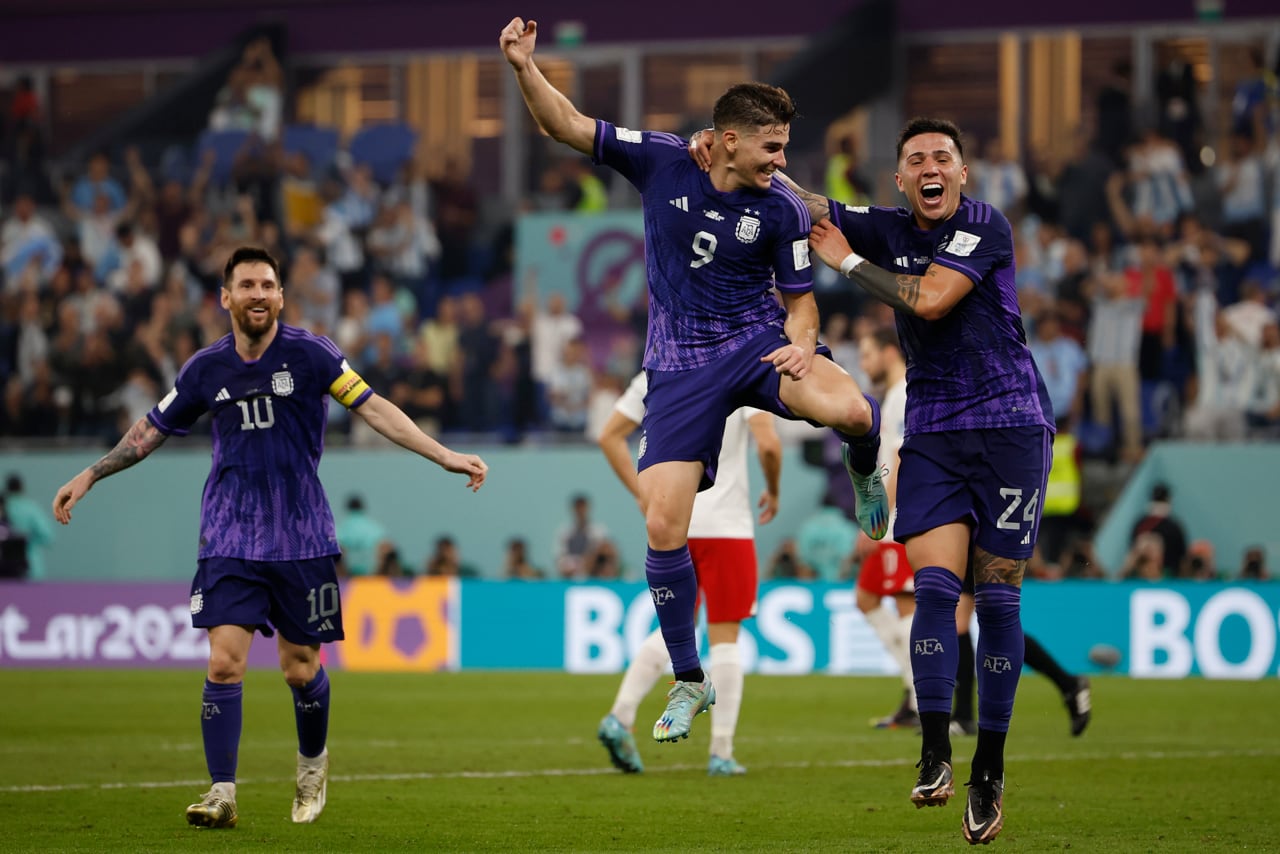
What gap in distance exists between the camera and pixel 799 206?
26.9 ft

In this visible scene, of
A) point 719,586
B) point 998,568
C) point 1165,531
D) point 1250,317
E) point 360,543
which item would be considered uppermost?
point 1250,317

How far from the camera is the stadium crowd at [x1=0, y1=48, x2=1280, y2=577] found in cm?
2095

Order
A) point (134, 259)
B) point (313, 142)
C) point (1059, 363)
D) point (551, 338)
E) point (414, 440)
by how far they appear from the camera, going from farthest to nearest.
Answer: point (313, 142)
point (134, 259)
point (551, 338)
point (1059, 363)
point (414, 440)

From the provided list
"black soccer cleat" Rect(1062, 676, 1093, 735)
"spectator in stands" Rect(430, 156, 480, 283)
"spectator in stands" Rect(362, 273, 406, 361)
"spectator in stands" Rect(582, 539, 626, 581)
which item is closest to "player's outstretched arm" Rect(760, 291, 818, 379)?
"black soccer cleat" Rect(1062, 676, 1093, 735)

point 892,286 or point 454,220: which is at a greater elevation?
point 454,220

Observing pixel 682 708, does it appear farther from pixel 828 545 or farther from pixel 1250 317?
pixel 1250 317

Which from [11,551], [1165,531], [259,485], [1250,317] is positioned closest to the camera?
[259,485]

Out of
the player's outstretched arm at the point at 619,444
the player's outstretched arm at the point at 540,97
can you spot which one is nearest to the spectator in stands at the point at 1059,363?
the player's outstretched arm at the point at 619,444

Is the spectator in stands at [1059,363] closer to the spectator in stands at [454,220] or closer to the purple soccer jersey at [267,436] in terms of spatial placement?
the spectator in stands at [454,220]

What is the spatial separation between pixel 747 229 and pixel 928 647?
1.88 meters

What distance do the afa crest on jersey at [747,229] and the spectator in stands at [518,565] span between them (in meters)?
13.6

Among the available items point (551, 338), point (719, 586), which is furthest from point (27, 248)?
point (719, 586)

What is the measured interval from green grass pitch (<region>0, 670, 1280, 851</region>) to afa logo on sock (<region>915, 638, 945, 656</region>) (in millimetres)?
882

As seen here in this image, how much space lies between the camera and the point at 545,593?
65.1 feet
